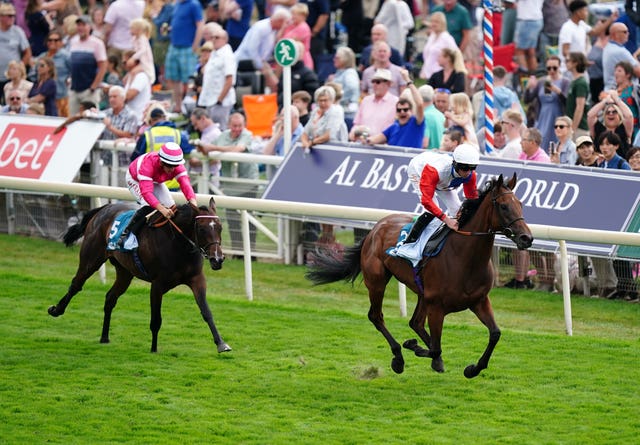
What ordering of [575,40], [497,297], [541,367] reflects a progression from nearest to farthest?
1. [541,367]
2. [497,297]
3. [575,40]

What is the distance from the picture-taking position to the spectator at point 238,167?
1390 cm

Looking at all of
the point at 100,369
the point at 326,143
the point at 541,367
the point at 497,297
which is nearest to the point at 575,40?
the point at 326,143

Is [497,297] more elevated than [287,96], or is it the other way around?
[287,96]

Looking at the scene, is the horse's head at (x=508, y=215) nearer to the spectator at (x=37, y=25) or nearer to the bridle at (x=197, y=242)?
the bridle at (x=197, y=242)

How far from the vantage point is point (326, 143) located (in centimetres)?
1412

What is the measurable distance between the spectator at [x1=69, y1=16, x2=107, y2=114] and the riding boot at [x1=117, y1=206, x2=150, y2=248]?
7.26 meters

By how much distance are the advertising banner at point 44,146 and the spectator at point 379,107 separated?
10.2 ft

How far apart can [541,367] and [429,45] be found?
24.3ft

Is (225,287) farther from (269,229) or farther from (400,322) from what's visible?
(400,322)

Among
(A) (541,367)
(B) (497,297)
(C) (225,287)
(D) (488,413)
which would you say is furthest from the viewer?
(C) (225,287)

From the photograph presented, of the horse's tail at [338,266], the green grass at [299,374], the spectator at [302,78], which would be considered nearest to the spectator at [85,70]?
the spectator at [302,78]

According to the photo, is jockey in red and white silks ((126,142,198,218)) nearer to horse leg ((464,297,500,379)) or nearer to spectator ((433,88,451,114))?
horse leg ((464,297,500,379))

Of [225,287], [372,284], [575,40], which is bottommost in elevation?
[225,287]

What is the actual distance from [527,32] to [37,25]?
24.6ft
